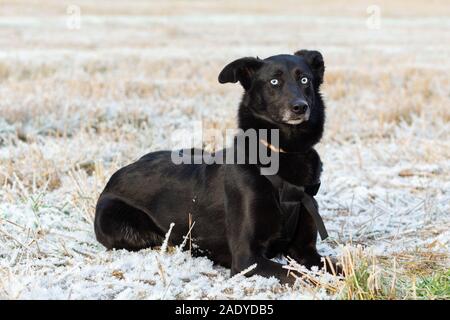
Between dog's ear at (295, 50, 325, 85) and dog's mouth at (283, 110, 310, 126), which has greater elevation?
dog's ear at (295, 50, 325, 85)

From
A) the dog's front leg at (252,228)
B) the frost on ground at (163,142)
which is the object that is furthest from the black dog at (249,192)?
the frost on ground at (163,142)

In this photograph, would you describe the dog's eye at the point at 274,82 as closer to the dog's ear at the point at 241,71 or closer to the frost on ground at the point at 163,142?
the dog's ear at the point at 241,71

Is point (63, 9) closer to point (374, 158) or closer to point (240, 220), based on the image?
point (374, 158)

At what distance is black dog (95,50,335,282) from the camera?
4324mm

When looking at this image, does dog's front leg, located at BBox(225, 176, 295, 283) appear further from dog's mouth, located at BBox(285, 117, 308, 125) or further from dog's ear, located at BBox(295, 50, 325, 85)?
dog's ear, located at BBox(295, 50, 325, 85)

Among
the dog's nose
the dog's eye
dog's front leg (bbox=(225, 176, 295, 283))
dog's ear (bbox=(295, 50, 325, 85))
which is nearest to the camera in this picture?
dog's front leg (bbox=(225, 176, 295, 283))

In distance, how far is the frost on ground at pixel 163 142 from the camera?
4125mm

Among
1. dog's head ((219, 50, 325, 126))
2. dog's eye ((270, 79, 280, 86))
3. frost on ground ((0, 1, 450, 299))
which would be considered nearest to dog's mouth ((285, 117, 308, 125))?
dog's head ((219, 50, 325, 126))

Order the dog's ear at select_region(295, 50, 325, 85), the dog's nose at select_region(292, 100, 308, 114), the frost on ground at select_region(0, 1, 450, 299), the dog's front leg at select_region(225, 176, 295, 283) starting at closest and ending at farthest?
the frost on ground at select_region(0, 1, 450, 299) < the dog's front leg at select_region(225, 176, 295, 283) < the dog's nose at select_region(292, 100, 308, 114) < the dog's ear at select_region(295, 50, 325, 85)

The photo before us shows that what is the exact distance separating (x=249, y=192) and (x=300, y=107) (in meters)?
0.61

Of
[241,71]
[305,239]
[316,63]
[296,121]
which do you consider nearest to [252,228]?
[305,239]

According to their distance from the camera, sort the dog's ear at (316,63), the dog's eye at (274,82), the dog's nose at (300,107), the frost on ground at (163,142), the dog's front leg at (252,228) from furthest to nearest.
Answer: the dog's ear at (316,63), the dog's eye at (274,82), the dog's nose at (300,107), the dog's front leg at (252,228), the frost on ground at (163,142)

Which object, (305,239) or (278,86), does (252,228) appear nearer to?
(305,239)

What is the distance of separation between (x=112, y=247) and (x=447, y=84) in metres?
9.72
